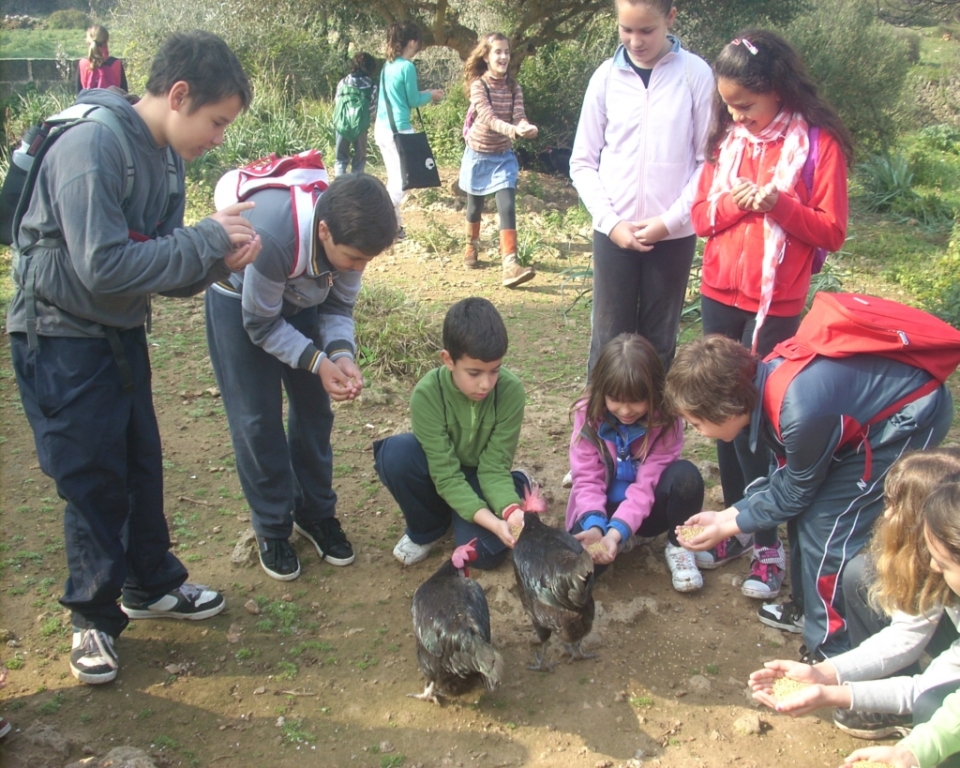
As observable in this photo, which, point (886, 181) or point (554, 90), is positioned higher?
point (554, 90)

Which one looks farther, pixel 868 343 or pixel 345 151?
pixel 345 151

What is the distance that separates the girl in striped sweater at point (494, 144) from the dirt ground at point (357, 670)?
3675mm

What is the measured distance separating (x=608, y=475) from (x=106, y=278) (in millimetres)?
2180

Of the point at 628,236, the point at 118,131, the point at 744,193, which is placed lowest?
the point at 628,236

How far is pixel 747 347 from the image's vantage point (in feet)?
11.3

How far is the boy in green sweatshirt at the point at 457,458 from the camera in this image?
11.4 feet

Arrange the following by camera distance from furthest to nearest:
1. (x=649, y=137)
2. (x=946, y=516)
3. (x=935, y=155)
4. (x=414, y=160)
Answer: (x=935, y=155), (x=414, y=160), (x=649, y=137), (x=946, y=516)

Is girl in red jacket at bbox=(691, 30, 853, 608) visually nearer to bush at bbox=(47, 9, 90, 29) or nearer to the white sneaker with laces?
the white sneaker with laces

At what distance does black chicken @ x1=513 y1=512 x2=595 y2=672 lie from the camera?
9.50 feet

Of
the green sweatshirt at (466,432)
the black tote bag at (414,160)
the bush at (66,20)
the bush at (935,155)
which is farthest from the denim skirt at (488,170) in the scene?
the bush at (66,20)

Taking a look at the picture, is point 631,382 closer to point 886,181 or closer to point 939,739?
point 939,739

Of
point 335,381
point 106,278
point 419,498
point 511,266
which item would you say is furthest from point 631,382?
point 511,266

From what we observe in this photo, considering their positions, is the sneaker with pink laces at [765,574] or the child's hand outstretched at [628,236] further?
the child's hand outstretched at [628,236]

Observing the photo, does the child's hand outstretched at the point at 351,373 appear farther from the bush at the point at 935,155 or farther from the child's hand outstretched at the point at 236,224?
the bush at the point at 935,155
